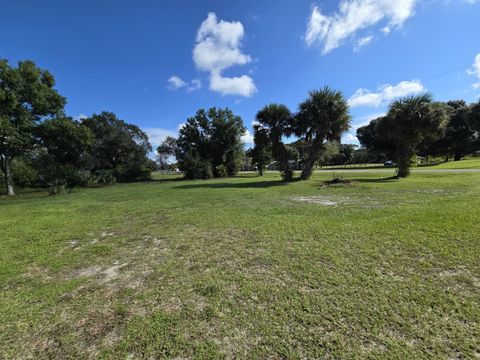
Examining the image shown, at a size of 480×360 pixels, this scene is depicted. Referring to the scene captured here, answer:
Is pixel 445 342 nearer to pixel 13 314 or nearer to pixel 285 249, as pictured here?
pixel 285 249

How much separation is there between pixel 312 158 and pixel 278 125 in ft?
13.4

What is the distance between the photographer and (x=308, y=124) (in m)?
17.7

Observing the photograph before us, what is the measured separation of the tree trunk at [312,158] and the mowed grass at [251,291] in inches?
505

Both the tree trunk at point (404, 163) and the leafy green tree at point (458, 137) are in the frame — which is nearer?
the tree trunk at point (404, 163)

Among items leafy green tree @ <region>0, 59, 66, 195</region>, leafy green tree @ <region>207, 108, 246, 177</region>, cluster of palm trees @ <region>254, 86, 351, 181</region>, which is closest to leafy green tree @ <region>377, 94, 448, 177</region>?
cluster of palm trees @ <region>254, 86, 351, 181</region>

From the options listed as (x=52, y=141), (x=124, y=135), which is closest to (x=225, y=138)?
(x=124, y=135)

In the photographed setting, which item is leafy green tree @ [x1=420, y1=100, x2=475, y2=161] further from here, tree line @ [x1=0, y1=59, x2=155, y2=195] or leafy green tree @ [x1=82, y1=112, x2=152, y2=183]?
tree line @ [x1=0, y1=59, x2=155, y2=195]

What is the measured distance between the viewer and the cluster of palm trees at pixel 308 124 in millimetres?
16625

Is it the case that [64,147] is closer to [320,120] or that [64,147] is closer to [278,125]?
[278,125]

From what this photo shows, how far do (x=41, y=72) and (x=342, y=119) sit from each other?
22.7 metres

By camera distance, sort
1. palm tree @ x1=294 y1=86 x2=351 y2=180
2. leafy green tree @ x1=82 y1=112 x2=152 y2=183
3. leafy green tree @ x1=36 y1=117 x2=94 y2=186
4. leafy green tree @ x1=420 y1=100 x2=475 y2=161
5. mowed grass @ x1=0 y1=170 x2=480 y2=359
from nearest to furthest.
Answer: mowed grass @ x1=0 y1=170 x2=480 y2=359, palm tree @ x1=294 y1=86 x2=351 y2=180, leafy green tree @ x1=36 y1=117 x2=94 y2=186, leafy green tree @ x1=82 y1=112 x2=152 y2=183, leafy green tree @ x1=420 y1=100 x2=475 y2=161

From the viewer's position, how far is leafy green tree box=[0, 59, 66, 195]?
15.0 meters

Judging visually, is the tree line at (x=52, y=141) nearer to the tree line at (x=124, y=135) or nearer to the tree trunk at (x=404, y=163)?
the tree line at (x=124, y=135)

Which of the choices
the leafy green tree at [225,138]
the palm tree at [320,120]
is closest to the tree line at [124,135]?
the palm tree at [320,120]
